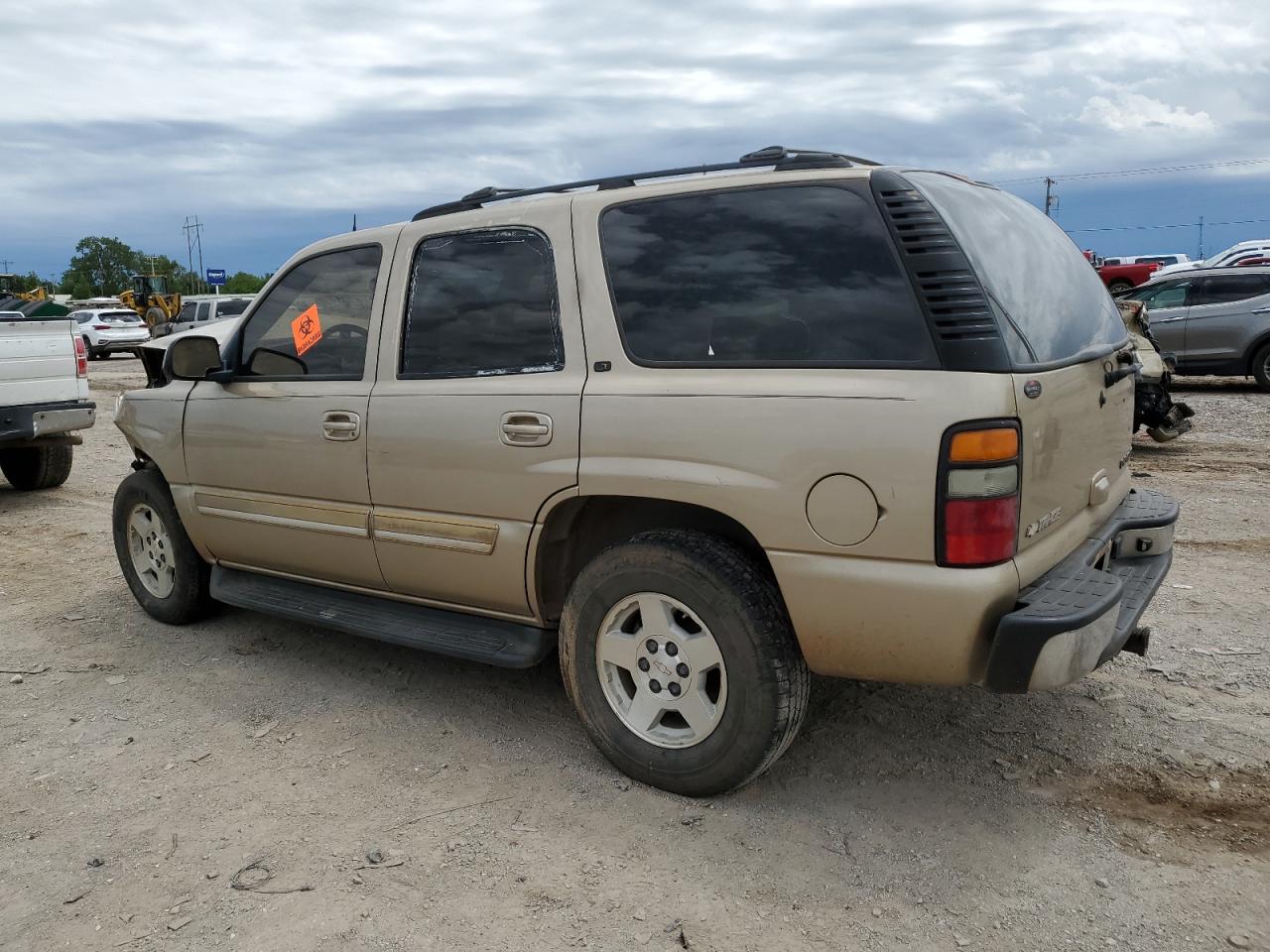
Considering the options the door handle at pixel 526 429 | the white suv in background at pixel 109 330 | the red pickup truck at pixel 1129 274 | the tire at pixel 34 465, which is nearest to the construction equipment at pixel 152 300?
the white suv in background at pixel 109 330

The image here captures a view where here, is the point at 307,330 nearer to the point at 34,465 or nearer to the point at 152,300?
the point at 34,465

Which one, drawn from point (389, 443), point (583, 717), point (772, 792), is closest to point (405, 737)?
point (583, 717)

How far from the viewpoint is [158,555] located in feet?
17.3

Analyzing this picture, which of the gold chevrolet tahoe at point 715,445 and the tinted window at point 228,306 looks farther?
the tinted window at point 228,306

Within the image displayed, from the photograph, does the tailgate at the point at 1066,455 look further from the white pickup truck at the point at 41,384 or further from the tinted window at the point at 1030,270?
the white pickup truck at the point at 41,384

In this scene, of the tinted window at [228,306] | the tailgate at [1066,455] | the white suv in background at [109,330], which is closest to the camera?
the tailgate at [1066,455]

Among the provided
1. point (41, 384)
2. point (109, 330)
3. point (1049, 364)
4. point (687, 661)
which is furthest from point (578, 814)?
point (109, 330)

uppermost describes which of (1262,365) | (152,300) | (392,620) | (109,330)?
(152,300)

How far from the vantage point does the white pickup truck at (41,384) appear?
27.1ft

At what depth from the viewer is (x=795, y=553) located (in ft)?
9.82

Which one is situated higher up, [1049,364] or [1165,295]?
[1165,295]

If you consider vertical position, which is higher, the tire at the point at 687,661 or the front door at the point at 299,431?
the front door at the point at 299,431

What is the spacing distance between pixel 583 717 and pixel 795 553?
104cm

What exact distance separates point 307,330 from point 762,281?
215 centimetres
